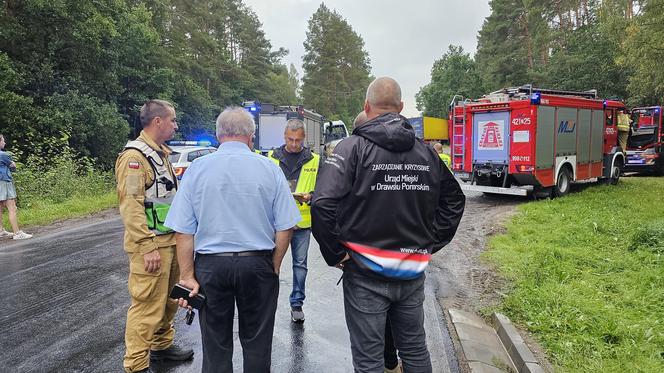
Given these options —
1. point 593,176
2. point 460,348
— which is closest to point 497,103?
point 593,176

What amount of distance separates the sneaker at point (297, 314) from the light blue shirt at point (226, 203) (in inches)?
78.4

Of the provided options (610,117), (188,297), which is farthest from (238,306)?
(610,117)

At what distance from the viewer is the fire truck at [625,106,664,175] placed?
20.1 m

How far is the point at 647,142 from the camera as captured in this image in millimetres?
20375

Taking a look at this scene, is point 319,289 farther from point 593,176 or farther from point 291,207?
point 593,176

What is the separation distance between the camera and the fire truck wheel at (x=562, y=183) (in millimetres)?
13083

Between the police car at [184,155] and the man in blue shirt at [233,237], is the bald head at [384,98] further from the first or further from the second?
the police car at [184,155]

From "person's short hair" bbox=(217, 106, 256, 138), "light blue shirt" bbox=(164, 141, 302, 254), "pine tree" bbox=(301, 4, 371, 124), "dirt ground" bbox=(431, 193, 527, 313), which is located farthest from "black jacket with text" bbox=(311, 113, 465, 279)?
"pine tree" bbox=(301, 4, 371, 124)

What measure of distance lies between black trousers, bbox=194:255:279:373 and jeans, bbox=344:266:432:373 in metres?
0.49

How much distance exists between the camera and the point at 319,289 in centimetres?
557

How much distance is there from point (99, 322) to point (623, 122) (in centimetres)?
1731

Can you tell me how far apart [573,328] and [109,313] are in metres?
4.55

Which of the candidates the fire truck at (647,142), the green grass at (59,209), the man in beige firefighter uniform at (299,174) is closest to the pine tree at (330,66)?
the fire truck at (647,142)

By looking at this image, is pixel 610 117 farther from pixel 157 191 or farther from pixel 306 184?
pixel 157 191
